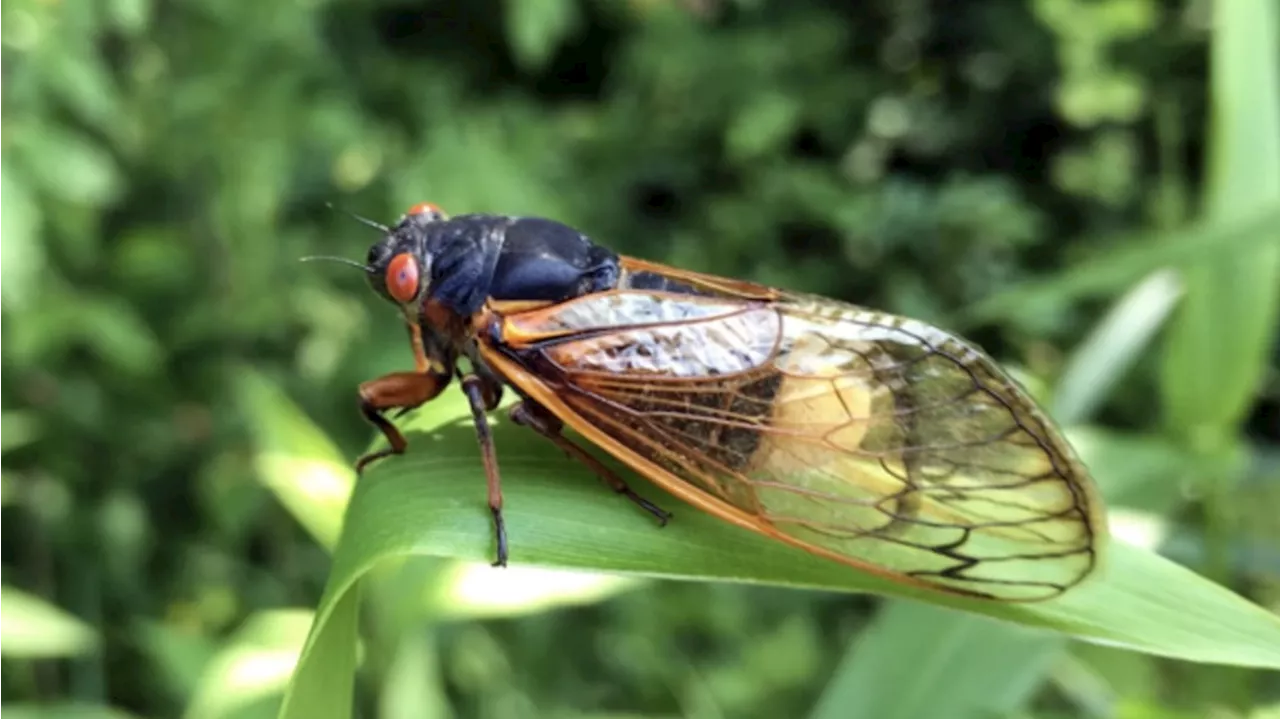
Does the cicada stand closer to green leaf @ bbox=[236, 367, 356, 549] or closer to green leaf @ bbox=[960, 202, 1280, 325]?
green leaf @ bbox=[236, 367, 356, 549]

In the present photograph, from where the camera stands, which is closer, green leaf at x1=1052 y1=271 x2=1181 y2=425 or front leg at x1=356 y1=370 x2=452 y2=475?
front leg at x1=356 y1=370 x2=452 y2=475

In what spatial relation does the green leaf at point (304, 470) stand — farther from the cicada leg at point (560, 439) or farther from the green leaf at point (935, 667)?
the green leaf at point (935, 667)

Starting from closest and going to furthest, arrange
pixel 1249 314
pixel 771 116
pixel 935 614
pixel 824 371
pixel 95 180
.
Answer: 1. pixel 824 371
2. pixel 935 614
3. pixel 1249 314
4. pixel 95 180
5. pixel 771 116

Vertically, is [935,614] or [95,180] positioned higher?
[95,180]

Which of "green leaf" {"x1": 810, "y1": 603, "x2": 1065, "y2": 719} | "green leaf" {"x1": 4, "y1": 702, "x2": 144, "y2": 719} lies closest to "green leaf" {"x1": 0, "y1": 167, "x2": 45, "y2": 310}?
"green leaf" {"x1": 4, "y1": 702, "x2": 144, "y2": 719}

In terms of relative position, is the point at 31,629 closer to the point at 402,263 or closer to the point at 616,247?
the point at 402,263

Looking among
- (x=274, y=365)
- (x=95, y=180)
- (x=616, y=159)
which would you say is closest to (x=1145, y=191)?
(x=616, y=159)

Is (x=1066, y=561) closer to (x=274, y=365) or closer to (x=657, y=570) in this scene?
(x=657, y=570)
